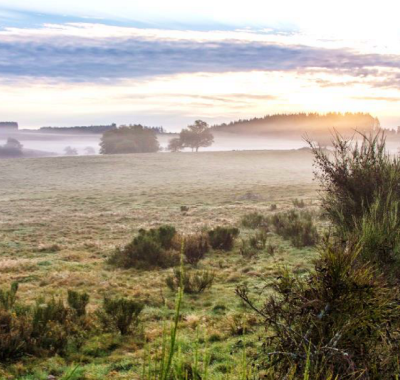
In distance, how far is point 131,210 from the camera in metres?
25.8

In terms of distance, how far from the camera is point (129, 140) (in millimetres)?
94250

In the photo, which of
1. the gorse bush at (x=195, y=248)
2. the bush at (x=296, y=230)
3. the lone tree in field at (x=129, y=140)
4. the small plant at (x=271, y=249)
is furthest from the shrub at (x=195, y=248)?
the lone tree in field at (x=129, y=140)

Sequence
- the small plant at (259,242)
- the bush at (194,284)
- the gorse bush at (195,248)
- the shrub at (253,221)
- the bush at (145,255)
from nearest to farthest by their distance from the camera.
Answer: the bush at (194,284) < the bush at (145,255) < the gorse bush at (195,248) < the small plant at (259,242) < the shrub at (253,221)

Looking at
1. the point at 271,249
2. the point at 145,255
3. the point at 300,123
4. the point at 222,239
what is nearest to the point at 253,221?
the point at 222,239

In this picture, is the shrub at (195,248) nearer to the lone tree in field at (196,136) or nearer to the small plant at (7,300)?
the small plant at (7,300)

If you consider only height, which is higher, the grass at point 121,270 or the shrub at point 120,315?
the shrub at point 120,315

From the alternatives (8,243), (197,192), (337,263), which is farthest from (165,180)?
(337,263)

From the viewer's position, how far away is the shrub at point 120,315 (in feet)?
24.4

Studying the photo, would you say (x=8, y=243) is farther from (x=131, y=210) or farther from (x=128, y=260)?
(x=131, y=210)

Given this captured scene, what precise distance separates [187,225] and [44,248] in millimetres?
6739

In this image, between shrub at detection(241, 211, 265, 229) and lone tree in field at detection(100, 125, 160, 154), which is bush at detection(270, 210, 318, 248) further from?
lone tree in field at detection(100, 125, 160, 154)

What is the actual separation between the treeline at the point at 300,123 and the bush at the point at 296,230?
101226mm

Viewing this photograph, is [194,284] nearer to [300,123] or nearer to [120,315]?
[120,315]

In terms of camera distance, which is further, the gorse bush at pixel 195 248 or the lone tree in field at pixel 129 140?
the lone tree in field at pixel 129 140
